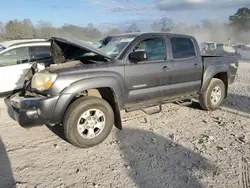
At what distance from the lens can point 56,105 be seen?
3744 mm

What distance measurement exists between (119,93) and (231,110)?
11.2 ft

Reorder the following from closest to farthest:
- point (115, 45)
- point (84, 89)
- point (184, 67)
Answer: point (84, 89), point (115, 45), point (184, 67)

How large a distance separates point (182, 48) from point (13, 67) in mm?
4805

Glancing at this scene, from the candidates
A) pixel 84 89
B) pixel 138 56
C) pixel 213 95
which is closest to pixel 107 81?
pixel 84 89

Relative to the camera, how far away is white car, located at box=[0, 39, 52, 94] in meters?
6.97

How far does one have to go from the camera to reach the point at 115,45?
4805 mm

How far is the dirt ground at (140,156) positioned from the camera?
3176 millimetres

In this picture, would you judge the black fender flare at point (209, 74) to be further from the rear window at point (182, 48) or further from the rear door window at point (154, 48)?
the rear door window at point (154, 48)

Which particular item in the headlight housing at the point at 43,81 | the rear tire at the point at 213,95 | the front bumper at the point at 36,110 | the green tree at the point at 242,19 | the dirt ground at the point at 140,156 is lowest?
the dirt ground at the point at 140,156

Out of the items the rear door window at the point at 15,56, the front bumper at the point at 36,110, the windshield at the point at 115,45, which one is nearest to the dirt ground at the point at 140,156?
the front bumper at the point at 36,110

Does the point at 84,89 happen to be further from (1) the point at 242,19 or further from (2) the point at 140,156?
(1) the point at 242,19

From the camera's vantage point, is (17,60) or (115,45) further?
(17,60)

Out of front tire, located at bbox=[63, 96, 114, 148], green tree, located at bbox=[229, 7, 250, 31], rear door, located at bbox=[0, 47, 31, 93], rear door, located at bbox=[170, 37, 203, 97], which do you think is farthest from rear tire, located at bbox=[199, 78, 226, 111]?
green tree, located at bbox=[229, 7, 250, 31]

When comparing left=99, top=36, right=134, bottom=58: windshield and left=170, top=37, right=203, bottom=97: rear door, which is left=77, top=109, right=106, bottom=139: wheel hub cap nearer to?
left=99, top=36, right=134, bottom=58: windshield
